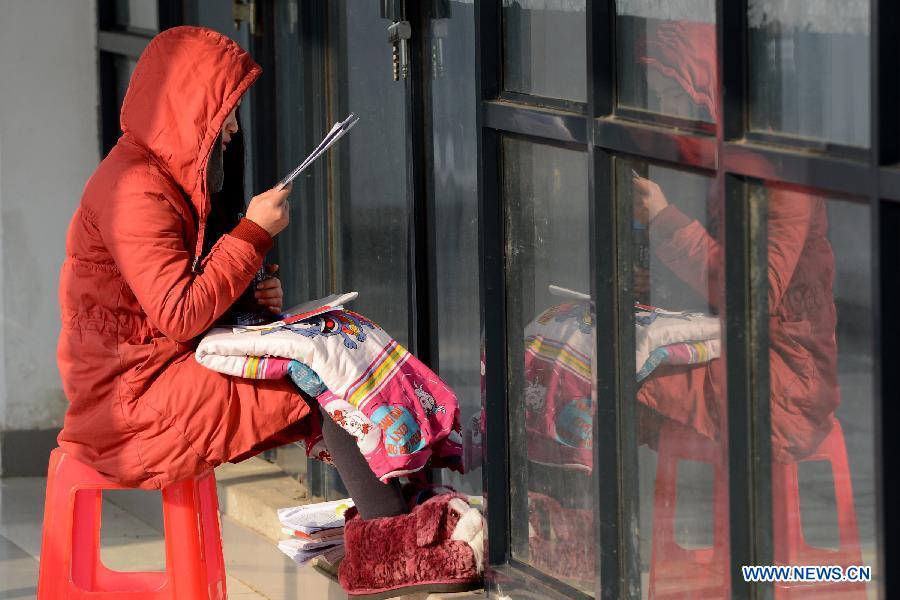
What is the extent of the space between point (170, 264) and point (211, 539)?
77cm

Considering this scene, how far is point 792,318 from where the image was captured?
2436mm

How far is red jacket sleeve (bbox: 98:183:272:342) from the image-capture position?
3230 millimetres

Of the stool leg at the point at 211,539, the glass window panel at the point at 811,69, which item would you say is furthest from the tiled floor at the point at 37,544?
the glass window panel at the point at 811,69

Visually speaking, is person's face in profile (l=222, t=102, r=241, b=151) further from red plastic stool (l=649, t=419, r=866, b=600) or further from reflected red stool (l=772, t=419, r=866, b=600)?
reflected red stool (l=772, t=419, r=866, b=600)

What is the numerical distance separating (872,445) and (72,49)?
4700mm

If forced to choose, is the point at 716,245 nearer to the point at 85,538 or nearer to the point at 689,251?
the point at 689,251

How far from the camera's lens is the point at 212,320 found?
10.7 feet

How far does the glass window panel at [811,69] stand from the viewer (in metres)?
2.21

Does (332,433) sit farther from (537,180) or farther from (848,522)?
(848,522)

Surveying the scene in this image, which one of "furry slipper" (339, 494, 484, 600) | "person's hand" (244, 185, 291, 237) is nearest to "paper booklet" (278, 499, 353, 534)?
"furry slipper" (339, 494, 484, 600)

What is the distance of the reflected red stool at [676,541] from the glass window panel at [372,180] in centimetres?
149

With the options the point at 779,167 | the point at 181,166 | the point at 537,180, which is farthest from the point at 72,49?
the point at 779,167

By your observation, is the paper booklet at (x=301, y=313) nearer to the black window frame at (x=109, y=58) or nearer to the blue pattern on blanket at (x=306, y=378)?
the blue pattern on blanket at (x=306, y=378)

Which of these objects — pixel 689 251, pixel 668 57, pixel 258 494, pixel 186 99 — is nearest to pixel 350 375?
pixel 186 99
